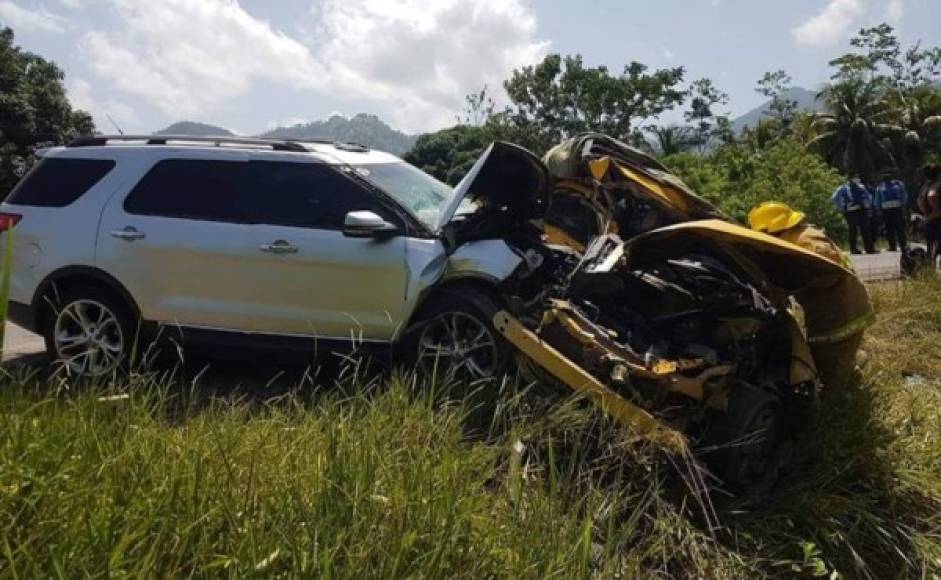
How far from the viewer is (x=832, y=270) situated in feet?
15.5

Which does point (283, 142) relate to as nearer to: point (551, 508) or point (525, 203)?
point (525, 203)

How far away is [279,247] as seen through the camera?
552 cm

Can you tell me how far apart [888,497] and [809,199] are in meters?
24.1

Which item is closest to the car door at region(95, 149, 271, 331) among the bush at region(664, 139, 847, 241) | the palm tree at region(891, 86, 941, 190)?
the bush at region(664, 139, 847, 241)

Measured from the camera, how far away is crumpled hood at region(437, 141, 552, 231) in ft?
17.8

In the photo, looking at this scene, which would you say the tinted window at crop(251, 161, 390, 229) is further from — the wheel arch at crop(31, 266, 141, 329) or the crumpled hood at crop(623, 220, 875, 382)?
the crumpled hood at crop(623, 220, 875, 382)

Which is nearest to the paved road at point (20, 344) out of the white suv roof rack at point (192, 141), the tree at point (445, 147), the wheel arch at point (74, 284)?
the wheel arch at point (74, 284)

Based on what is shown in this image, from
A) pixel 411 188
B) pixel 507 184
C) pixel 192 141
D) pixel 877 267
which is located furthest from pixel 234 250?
pixel 877 267

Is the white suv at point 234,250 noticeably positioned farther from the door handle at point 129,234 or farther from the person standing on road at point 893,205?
the person standing on road at point 893,205

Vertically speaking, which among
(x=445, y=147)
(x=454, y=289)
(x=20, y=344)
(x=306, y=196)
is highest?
(x=445, y=147)

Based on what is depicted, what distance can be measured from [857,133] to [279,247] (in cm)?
3989

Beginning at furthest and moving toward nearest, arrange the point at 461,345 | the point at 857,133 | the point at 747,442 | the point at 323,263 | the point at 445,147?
the point at 445,147
the point at 857,133
the point at 323,263
the point at 461,345
the point at 747,442

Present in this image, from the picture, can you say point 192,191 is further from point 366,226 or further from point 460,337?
point 460,337

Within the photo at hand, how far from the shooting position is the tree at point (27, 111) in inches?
1001
